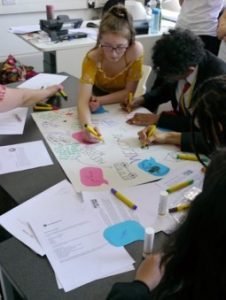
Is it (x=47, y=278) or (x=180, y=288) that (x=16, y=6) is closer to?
(x=47, y=278)

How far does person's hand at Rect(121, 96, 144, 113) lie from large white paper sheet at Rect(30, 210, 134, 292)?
0.80 metres

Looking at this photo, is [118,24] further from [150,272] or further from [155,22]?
[155,22]

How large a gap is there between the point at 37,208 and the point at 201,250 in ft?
2.00

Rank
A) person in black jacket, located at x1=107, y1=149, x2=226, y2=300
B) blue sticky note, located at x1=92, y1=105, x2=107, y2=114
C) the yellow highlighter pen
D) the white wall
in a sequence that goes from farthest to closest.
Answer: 1. the white wall
2. blue sticky note, located at x1=92, y1=105, x2=107, y2=114
3. the yellow highlighter pen
4. person in black jacket, located at x1=107, y1=149, x2=226, y2=300

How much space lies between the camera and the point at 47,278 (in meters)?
0.85

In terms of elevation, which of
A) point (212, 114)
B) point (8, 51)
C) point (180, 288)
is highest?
point (212, 114)

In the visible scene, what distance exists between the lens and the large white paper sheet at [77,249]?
0.86 meters

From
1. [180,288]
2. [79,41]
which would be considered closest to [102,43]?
[79,41]

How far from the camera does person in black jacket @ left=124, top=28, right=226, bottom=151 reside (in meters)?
1.47

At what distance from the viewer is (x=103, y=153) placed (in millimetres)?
1353

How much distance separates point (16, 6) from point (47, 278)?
3.32 metres

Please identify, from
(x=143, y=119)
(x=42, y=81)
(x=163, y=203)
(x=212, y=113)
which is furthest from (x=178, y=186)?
(x=42, y=81)

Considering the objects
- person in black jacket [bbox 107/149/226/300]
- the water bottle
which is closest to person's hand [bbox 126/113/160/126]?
person in black jacket [bbox 107/149/226/300]

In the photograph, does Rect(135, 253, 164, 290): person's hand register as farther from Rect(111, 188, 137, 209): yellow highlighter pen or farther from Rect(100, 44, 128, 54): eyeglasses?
Rect(100, 44, 128, 54): eyeglasses
